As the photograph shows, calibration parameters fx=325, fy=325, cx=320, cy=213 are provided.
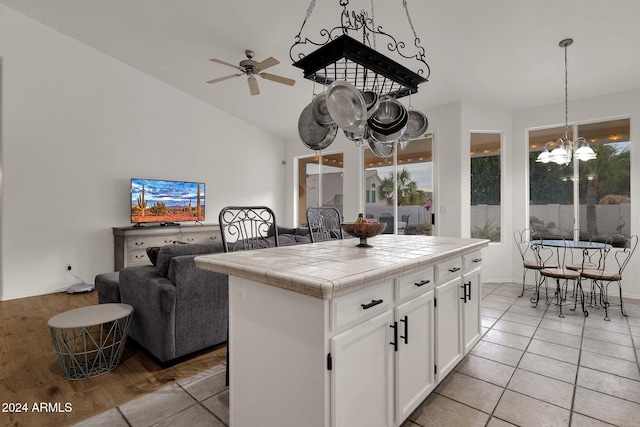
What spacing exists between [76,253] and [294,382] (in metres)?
5.00

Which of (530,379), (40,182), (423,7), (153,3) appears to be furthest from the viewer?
(40,182)

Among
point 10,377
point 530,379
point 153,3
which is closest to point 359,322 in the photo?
point 530,379

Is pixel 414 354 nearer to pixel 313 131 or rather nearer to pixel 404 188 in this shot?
pixel 313 131

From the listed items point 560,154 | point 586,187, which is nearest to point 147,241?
point 560,154

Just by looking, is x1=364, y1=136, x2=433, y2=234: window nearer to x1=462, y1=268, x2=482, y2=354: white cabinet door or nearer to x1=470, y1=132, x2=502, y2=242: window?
x1=470, y1=132, x2=502, y2=242: window

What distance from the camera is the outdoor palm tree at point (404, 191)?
562 cm

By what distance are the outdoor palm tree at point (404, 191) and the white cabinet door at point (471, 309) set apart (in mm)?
3102

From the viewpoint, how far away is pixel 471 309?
250cm

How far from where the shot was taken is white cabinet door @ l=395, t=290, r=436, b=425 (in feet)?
5.33

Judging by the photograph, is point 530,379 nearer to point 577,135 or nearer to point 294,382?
point 294,382

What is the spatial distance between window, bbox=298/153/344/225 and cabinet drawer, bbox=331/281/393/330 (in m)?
5.25

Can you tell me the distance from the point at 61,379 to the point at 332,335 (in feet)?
7.28

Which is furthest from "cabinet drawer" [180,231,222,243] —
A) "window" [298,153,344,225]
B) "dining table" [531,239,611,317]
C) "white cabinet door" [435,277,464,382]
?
"dining table" [531,239,611,317]

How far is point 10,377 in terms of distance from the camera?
7.50ft
